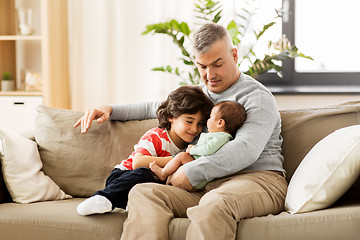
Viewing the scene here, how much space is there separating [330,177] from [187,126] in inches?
25.2

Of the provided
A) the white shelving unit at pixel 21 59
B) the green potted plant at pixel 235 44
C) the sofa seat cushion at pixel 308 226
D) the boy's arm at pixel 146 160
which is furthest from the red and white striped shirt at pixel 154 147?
the white shelving unit at pixel 21 59

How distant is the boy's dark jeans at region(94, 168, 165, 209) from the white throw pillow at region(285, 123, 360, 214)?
581 mm

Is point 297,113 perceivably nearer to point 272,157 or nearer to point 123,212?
point 272,157

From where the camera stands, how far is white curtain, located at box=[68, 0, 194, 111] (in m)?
3.74

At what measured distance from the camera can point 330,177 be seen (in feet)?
6.06

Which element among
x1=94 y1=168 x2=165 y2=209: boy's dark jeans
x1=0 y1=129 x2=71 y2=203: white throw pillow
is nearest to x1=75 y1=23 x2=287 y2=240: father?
x1=94 y1=168 x2=165 y2=209: boy's dark jeans

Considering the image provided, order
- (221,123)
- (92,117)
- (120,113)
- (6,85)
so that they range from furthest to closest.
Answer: (6,85)
(120,113)
(92,117)
(221,123)

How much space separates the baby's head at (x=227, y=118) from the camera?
2.12 m

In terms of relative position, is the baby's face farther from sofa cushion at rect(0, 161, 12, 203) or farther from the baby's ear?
sofa cushion at rect(0, 161, 12, 203)

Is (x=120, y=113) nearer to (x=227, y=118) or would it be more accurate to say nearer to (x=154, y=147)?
(x=154, y=147)

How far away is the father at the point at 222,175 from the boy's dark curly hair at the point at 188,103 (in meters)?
0.07

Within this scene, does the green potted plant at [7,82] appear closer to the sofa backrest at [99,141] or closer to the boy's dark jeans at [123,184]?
the sofa backrest at [99,141]

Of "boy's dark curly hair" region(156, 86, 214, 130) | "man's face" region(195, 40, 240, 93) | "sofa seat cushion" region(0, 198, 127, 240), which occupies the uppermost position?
"man's face" region(195, 40, 240, 93)

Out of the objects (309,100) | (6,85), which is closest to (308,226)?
(309,100)
